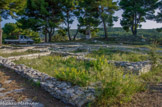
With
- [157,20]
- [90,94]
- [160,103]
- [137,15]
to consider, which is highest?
[137,15]

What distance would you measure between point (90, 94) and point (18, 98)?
1.41 m

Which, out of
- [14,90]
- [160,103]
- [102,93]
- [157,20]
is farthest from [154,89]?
[157,20]

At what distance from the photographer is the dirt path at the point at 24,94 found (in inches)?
96.5

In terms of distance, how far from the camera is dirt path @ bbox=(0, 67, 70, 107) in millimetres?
2451

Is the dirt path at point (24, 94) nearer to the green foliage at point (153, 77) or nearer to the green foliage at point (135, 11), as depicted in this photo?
the green foliage at point (153, 77)

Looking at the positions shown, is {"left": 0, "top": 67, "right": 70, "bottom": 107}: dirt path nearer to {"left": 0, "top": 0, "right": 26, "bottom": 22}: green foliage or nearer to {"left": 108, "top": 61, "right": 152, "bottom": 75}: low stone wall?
{"left": 108, "top": 61, "right": 152, "bottom": 75}: low stone wall

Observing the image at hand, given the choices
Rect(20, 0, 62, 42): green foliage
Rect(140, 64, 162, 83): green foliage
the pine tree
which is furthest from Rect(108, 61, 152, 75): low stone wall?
Rect(20, 0, 62, 42): green foliage

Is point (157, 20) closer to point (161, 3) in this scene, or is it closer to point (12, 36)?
point (161, 3)

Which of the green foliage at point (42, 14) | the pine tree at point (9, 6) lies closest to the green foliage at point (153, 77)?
the pine tree at point (9, 6)

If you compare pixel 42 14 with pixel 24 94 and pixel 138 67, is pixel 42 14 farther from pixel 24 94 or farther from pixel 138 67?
pixel 24 94

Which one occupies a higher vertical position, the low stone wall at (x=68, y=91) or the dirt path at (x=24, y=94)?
the low stone wall at (x=68, y=91)

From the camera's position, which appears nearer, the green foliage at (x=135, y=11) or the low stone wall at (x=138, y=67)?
the low stone wall at (x=138, y=67)

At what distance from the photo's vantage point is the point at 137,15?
20.4 metres

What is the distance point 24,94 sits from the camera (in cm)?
272
